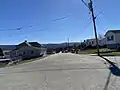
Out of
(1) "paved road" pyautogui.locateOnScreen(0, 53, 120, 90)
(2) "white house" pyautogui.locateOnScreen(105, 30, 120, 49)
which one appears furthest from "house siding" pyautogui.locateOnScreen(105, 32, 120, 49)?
(1) "paved road" pyautogui.locateOnScreen(0, 53, 120, 90)

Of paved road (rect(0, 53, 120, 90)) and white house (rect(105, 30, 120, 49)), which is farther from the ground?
white house (rect(105, 30, 120, 49))

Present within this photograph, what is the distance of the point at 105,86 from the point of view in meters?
9.44

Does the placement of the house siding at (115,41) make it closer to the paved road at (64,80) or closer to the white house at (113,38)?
the white house at (113,38)

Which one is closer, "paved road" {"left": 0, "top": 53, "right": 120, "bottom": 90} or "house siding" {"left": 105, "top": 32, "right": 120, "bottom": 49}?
"paved road" {"left": 0, "top": 53, "right": 120, "bottom": 90}

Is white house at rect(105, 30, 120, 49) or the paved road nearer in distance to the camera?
the paved road

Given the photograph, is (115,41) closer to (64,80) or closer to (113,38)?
(113,38)

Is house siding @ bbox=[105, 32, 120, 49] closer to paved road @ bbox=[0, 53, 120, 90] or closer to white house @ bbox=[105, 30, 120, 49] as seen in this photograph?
white house @ bbox=[105, 30, 120, 49]

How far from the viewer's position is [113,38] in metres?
61.8

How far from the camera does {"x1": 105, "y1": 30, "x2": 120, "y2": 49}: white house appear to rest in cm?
6080

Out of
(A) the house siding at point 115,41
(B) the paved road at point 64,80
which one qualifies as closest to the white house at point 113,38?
(A) the house siding at point 115,41

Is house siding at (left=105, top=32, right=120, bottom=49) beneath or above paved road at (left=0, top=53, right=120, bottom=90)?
above

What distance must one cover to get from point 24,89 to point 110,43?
55550mm

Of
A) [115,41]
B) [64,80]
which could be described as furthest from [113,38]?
[64,80]

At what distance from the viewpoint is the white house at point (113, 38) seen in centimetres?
6080
